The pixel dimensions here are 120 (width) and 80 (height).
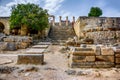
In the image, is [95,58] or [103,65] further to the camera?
[95,58]

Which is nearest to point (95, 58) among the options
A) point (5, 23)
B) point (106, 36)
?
point (106, 36)

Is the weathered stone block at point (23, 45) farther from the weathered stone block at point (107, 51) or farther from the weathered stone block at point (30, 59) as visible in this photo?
the weathered stone block at point (107, 51)

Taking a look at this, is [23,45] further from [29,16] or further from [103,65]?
[103,65]

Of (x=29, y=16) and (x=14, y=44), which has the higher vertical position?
(x=29, y=16)

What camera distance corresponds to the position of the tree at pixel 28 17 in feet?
55.7

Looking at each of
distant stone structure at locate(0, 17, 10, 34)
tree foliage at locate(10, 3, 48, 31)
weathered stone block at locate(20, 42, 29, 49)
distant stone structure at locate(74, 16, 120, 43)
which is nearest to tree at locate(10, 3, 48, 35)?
tree foliage at locate(10, 3, 48, 31)

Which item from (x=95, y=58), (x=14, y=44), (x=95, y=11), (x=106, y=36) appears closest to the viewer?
(x=95, y=58)

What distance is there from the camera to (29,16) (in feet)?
55.6

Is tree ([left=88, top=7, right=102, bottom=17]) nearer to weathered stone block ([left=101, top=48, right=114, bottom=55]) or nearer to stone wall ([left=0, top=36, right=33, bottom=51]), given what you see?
stone wall ([left=0, top=36, right=33, bottom=51])

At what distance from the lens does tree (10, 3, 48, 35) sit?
17.0m

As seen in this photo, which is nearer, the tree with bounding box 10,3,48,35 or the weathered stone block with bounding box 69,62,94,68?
the weathered stone block with bounding box 69,62,94,68

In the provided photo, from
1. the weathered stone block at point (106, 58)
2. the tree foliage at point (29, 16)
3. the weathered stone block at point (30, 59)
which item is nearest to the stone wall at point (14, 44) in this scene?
the tree foliage at point (29, 16)

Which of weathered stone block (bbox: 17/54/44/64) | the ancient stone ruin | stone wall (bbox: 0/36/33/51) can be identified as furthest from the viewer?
stone wall (bbox: 0/36/33/51)

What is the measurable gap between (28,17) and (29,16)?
20 cm
